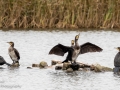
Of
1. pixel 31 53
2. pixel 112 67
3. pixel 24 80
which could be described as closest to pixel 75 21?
pixel 31 53

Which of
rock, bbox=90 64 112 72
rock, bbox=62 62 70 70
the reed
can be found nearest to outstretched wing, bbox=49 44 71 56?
rock, bbox=62 62 70 70

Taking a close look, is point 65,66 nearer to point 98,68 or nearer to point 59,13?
point 98,68

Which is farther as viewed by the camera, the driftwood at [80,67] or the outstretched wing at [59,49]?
the outstretched wing at [59,49]

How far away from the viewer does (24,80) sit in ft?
43.9

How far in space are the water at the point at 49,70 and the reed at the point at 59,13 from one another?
1.00 meters

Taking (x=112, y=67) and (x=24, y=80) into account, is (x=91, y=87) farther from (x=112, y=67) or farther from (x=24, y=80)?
(x=112, y=67)

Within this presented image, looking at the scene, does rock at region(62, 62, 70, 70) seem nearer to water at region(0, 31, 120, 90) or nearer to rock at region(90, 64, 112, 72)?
water at region(0, 31, 120, 90)

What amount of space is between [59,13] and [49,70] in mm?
8989

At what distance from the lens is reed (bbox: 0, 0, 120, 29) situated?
23281 millimetres

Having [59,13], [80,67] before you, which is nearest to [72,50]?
[80,67]

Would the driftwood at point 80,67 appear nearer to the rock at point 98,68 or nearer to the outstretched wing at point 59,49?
the rock at point 98,68

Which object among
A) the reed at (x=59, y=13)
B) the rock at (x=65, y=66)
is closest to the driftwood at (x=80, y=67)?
the rock at (x=65, y=66)

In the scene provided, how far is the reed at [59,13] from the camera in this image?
2328 centimetres

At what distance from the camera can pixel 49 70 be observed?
14680 millimetres
